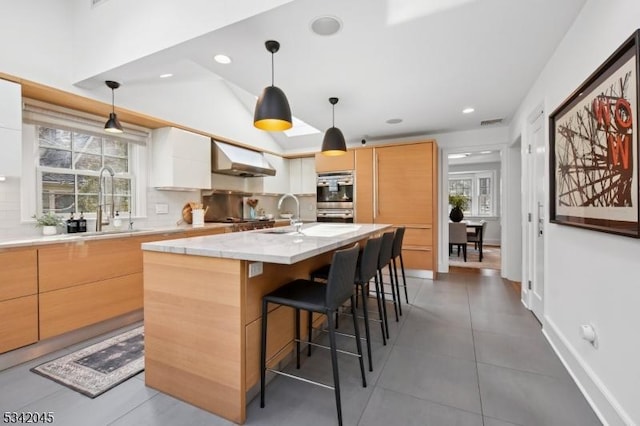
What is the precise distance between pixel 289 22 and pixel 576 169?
214cm

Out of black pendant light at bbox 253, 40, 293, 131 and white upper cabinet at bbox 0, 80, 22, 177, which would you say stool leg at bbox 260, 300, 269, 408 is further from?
white upper cabinet at bbox 0, 80, 22, 177

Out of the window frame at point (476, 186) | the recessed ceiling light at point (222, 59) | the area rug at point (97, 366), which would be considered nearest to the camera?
the area rug at point (97, 366)

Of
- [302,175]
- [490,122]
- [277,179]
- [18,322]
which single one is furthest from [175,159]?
[490,122]

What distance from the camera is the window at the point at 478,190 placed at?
27.9ft

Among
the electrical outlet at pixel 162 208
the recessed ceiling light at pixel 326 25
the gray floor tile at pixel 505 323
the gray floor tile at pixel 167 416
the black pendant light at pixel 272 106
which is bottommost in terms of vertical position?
the gray floor tile at pixel 167 416

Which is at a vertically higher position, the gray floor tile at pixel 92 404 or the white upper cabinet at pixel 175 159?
the white upper cabinet at pixel 175 159

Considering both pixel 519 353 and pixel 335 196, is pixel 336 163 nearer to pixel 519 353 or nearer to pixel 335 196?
pixel 335 196

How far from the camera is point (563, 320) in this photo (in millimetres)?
2170

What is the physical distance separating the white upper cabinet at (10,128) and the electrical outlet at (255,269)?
2177 millimetres

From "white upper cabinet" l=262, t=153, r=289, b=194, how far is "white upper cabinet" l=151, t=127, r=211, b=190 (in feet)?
5.42

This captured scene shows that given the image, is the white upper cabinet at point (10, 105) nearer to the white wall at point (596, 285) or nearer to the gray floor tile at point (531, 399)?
the gray floor tile at point (531, 399)

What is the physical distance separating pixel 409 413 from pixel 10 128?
3.39 metres

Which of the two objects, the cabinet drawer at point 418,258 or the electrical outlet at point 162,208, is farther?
the cabinet drawer at point 418,258

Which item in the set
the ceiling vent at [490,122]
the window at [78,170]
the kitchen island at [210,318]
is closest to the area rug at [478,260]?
the ceiling vent at [490,122]
